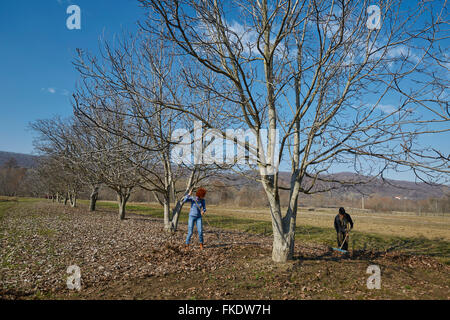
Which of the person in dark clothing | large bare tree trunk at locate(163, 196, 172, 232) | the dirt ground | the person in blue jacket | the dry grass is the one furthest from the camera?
the dry grass

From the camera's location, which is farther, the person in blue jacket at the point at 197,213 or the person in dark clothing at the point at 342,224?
the person in dark clothing at the point at 342,224

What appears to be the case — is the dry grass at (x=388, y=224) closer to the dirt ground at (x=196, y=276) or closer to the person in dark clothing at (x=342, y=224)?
the person in dark clothing at (x=342, y=224)

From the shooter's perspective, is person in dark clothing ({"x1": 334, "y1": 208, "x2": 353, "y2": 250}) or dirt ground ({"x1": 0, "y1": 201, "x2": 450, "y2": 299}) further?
person in dark clothing ({"x1": 334, "y1": 208, "x2": 353, "y2": 250})

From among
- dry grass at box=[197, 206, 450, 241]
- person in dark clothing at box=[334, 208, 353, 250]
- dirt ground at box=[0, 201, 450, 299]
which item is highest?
person in dark clothing at box=[334, 208, 353, 250]

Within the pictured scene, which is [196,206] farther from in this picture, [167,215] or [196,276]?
[167,215]

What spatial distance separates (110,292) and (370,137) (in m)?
5.74

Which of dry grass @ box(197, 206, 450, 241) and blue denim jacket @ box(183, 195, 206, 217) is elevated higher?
blue denim jacket @ box(183, 195, 206, 217)

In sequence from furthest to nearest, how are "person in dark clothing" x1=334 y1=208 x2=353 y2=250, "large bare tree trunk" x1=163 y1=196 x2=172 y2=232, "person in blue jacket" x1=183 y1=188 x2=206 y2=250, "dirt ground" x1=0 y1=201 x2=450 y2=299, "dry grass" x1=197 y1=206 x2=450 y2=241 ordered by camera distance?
1. "dry grass" x1=197 y1=206 x2=450 y2=241
2. "large bare tree trunk" x1=163 y1=196 x2=172 y2=232
3. "person in dark clothing" x1=334 y1=208 x2=353 y2=250
4. "person in blue jacket" x1=183 y1=188 x2=206 y2=250
5. "dirt ground" x1=0 y1=201 x2=450 y2=299

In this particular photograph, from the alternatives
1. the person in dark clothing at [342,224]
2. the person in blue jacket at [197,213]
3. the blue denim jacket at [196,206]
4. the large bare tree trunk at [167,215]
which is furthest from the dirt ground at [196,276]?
the large bare tree trunk at [167,215]

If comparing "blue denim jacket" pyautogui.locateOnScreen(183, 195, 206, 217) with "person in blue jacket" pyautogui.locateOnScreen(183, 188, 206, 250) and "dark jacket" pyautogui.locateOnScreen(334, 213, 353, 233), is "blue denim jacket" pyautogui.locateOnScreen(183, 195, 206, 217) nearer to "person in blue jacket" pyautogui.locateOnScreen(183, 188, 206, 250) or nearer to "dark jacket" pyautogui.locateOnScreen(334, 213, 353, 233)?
"person in blue jacket" pyautogui.locateOnScreen(183, 188, 206, 250)

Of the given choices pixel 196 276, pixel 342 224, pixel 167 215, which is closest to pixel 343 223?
pixel 342 224

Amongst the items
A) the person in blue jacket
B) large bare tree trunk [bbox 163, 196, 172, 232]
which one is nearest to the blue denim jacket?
the person in blue jacket
